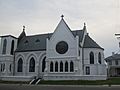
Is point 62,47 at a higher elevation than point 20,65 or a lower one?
higher

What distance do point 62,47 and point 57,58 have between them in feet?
9.89


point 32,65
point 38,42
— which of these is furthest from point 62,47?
point 32,65

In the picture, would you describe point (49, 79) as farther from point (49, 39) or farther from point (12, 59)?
point (12, 59)

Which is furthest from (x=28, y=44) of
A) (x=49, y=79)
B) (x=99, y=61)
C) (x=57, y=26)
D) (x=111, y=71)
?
(x=111, y=71)

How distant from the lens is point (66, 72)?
51875mm

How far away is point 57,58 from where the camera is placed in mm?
53812

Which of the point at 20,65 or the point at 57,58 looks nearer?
the point at 57,58

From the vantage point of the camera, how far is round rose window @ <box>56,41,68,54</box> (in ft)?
177

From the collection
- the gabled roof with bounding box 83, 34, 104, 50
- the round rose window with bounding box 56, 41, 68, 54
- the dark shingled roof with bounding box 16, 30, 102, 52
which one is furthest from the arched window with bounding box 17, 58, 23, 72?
the gabled roof with bounding box 83, 34, 104, 50

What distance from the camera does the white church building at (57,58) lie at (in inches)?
2046

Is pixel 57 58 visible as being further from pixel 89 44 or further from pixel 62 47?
pixel 89 44

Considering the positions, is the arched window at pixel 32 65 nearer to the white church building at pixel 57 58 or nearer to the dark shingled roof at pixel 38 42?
the white church building at pixel 57 58

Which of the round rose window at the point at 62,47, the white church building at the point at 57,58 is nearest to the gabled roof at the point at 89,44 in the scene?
the white church building at the point at 57,58

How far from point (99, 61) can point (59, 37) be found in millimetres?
11745
